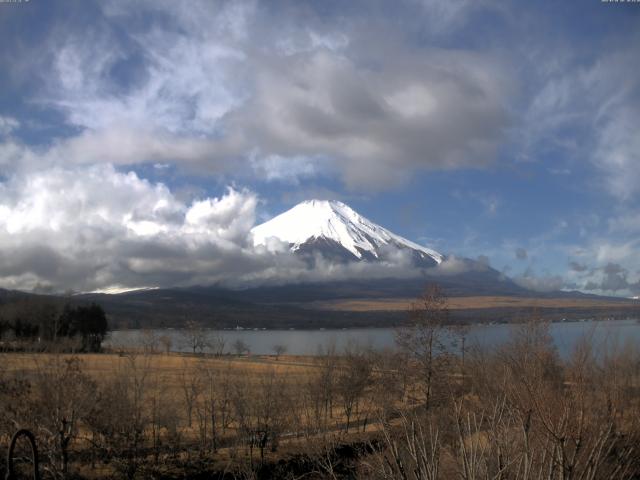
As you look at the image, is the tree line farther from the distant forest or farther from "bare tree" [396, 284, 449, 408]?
the distant forest

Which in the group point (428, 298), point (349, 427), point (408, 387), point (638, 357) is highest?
point (428, 298)

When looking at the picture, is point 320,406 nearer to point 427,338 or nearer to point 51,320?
point 427,338

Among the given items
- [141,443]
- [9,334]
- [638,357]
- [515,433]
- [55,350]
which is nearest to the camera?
[515,433]

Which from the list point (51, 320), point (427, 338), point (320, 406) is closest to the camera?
point (427, 338)

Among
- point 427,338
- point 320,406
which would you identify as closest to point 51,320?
point 320,406

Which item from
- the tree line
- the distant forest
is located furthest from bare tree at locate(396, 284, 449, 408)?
the distant forest

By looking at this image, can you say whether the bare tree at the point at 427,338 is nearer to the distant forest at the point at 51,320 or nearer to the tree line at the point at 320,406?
the tree line at the point at 320,406

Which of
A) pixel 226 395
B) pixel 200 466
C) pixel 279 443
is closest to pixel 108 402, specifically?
pixel 200 466

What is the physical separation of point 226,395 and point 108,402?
7.71 m

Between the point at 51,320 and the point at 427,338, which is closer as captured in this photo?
the point at 427,338

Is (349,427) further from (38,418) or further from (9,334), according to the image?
(9,334)

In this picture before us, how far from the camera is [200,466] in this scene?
953 inches

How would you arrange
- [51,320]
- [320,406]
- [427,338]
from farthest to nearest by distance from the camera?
[51,320]
[320,406]
[427,338]

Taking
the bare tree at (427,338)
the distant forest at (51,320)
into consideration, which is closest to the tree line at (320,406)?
the bare tree at (427,338)
